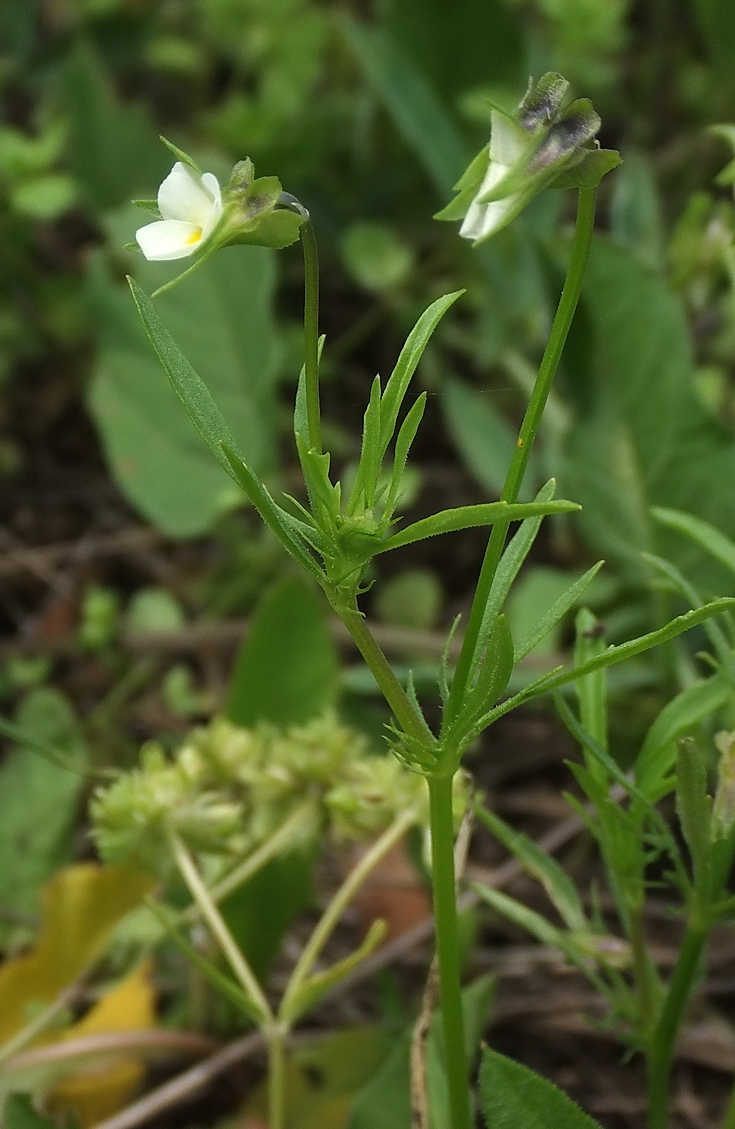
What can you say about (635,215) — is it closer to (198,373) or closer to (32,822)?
(198,373)

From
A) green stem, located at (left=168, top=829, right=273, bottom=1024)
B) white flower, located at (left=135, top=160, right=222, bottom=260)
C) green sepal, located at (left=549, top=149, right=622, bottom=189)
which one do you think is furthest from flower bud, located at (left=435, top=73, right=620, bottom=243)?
green stem, located at (left=168, top=829, right=273, bottom=1024)

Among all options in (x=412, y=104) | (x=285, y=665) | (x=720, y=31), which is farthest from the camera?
(x=720, y=31)

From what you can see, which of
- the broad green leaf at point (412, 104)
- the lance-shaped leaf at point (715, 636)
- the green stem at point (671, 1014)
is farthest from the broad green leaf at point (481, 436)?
the green stem at point (671, 1014)

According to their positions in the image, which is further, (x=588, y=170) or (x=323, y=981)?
(x=323, y=981)

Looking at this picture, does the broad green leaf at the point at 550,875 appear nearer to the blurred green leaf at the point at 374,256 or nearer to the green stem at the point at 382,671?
the green stem at the point at 382,671

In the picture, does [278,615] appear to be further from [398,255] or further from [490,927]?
[398,255]

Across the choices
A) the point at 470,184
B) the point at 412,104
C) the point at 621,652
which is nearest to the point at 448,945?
the point at 621,652
